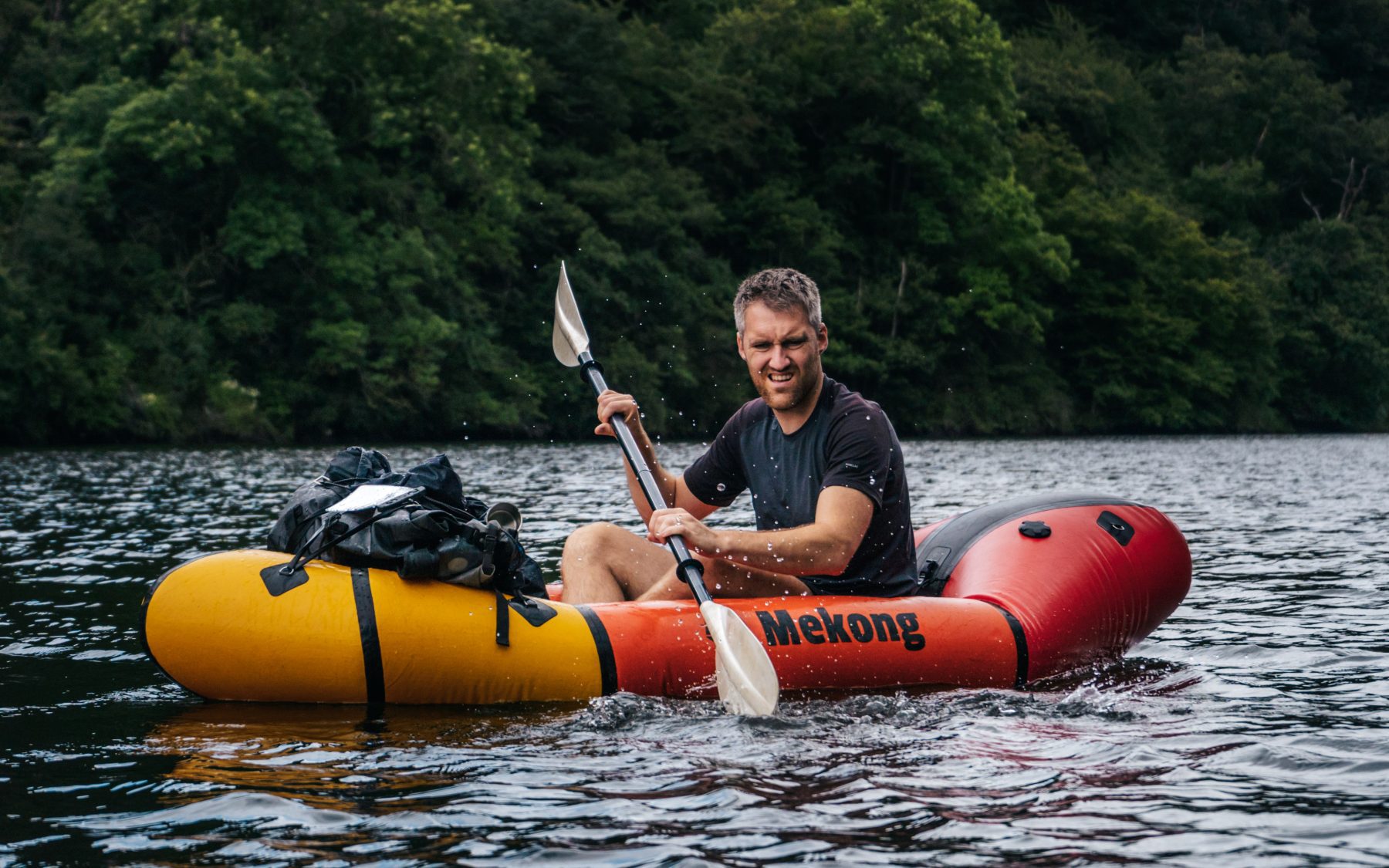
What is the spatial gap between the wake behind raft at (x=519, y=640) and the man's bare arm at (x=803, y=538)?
0.83 ft

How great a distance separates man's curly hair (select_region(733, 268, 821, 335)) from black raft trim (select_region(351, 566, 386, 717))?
4.82 ft

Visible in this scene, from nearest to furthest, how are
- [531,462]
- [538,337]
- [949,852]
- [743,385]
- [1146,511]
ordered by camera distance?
[949,852] < [1146,511] < [531,462] < [538,337] < [743,385]

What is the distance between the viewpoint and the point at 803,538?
4.74m

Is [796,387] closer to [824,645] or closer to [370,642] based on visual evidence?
[824,645]

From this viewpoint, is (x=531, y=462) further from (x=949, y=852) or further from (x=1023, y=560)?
(x=949, y=852)

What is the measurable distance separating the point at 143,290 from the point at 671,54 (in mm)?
16970

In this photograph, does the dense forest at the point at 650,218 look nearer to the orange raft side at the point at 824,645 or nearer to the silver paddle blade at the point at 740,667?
the orange raft side at the point at 824,645

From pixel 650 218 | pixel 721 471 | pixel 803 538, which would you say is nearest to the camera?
pixel 803 538

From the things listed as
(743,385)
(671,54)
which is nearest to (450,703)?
(743,385)

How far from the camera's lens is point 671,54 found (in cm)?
3847

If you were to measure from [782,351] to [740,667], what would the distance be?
1020 mm

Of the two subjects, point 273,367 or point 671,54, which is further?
point 671,54

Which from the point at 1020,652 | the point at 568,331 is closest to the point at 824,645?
the point at 1020,652

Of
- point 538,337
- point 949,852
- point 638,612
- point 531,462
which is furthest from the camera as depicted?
point 538,337
